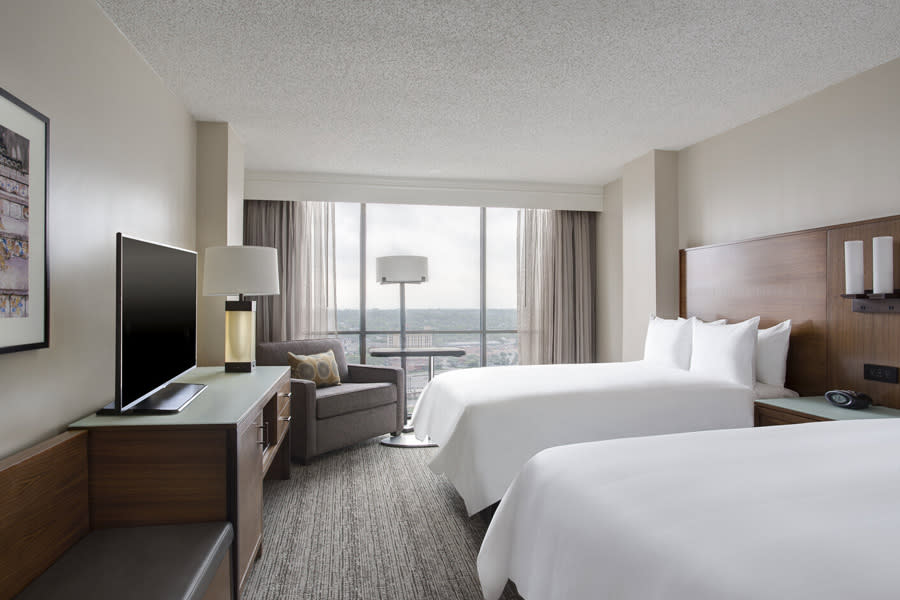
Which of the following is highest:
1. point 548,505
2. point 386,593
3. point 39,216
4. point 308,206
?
point 308,206

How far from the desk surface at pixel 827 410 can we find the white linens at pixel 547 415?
222 mm

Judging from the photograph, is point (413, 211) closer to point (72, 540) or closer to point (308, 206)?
point (308, 206)

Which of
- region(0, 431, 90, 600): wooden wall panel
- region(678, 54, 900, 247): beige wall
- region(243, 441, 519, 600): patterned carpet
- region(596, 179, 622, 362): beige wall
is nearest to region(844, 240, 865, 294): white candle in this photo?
region(678, 54, 900, 247): beige wall

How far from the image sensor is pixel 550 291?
5.94 meters

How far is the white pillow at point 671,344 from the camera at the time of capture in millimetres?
3781

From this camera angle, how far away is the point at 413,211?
18.7 ft

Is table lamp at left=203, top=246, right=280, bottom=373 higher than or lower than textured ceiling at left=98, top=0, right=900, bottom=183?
lower

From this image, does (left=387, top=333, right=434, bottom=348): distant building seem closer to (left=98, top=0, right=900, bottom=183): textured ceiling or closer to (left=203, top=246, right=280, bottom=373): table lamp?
(left=98, top=0, right=900, bottom=183): textured ceiling

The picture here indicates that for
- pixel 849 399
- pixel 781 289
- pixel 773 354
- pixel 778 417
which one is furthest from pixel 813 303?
pixel 778 417

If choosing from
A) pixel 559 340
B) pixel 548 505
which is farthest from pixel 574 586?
pixel 559 340

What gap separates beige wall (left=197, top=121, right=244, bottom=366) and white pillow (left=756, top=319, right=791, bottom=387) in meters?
3.61

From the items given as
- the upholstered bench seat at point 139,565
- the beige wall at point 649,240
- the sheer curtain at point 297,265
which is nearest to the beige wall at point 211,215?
the sheer curtain at point 297,265

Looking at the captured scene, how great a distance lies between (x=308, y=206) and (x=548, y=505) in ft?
14.7

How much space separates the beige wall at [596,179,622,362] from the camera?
18.3 feet
